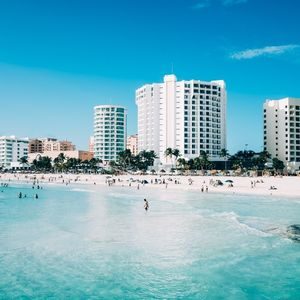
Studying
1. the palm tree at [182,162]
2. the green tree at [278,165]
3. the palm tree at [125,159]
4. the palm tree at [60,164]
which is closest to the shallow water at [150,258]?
the palm tree at [182,162]

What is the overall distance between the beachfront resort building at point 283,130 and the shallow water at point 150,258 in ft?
355

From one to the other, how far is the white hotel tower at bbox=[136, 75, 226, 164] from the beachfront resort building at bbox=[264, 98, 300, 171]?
16871mm

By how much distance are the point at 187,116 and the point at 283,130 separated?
33.2 metres

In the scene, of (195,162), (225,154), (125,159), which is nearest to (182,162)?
(195,162)

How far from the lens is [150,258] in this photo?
23.1 meters

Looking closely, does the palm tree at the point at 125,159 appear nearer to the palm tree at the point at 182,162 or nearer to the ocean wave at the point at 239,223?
the palm tree at the point at 182,162

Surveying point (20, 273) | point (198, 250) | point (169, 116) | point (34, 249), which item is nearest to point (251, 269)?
point (198, 250)

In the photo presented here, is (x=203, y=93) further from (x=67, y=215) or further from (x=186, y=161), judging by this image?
(x=67, y=215)

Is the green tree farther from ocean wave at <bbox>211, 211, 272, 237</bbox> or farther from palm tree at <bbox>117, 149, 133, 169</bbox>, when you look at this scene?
ocean wave at <bbox>211, 211, 272, 237</bbox>

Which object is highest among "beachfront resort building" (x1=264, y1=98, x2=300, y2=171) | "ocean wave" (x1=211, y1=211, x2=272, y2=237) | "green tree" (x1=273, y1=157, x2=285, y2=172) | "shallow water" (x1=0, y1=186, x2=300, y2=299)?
"beachfront resort building" (x1=264, y1=98, x2=300, y2=171)

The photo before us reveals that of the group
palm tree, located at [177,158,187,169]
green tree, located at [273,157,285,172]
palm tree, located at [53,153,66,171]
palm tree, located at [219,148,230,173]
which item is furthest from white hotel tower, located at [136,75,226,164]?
palm tree, located at [53,153,66,171]

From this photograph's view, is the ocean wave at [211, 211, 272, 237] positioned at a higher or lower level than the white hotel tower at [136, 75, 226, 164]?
lower

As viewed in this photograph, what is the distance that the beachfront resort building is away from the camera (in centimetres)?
14262

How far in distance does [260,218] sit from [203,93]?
11391 centimetres
